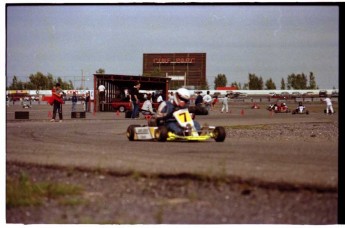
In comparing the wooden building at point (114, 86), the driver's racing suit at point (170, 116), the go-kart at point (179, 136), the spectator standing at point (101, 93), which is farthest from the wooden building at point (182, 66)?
the spectator standing at point (101, 93)

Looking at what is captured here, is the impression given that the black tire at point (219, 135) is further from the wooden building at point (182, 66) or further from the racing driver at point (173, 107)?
the wooden building at point (182, 66)

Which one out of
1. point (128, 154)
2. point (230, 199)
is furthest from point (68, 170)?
point (230, 199)

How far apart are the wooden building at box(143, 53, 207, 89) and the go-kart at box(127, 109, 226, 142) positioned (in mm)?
1941

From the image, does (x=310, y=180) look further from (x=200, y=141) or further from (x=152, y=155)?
(x=200, y=141)

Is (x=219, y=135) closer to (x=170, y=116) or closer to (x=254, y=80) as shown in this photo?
(x=170, y=116)

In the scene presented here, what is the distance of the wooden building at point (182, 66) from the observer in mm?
17891

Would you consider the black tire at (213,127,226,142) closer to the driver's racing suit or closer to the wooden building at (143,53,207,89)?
the driver's racing suit

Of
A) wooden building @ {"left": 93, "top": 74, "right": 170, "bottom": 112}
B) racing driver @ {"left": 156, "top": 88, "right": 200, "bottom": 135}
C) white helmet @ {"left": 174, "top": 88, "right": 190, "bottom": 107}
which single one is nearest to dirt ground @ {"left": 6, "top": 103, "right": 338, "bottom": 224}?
racing driver @ {"left": 156, "top": 88, "right": 200, "bottom": 135}

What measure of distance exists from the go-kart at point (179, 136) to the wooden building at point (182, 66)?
194cm

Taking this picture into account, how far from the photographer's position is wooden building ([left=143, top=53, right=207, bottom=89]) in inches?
704

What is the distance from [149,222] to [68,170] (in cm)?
286
